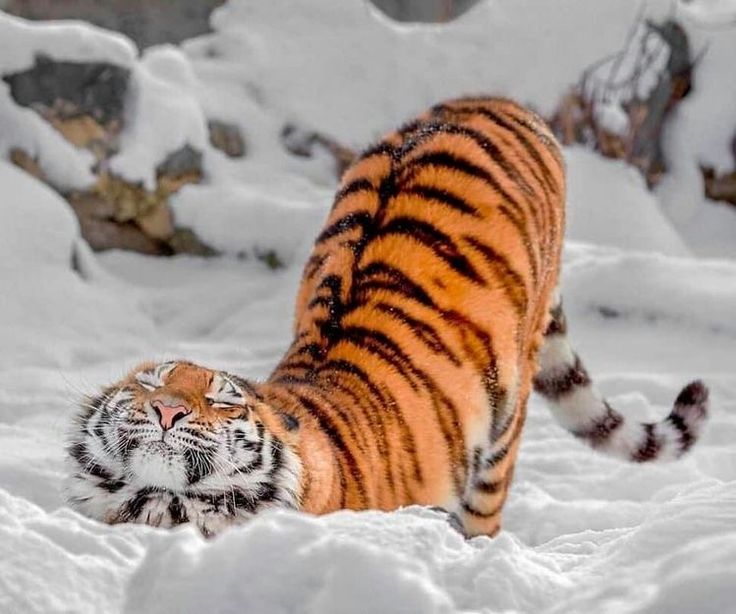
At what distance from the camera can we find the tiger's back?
7.36 feet

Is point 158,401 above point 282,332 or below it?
above

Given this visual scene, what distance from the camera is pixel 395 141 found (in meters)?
2.74

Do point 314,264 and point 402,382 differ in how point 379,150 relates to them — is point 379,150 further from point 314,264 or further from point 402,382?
point 402,382

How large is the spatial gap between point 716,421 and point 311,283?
4.75 ft

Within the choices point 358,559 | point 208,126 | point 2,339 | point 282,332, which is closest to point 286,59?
point 208,126

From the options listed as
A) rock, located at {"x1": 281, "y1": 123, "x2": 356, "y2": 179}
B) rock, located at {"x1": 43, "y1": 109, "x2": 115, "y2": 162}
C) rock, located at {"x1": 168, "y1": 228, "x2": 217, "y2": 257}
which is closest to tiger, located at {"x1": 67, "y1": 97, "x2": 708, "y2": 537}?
rock, located at {"x1": 168, "y1": 228, "x2": 217, "y2": 257}

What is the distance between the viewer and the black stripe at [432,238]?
2.49m

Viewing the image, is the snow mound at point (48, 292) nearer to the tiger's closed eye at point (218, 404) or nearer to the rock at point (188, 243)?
the rock at point (188, 243)

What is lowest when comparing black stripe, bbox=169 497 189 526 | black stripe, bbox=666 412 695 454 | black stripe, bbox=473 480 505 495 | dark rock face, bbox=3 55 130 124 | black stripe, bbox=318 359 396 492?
dark rock face, bbox=3 55 130 124

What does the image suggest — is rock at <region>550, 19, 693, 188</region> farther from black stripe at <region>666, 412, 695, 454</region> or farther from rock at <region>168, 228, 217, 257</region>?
black stripe at <region>666, 412, 695, 454</region>

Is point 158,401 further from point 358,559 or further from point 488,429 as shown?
point 488,429

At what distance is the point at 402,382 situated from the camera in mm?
2332

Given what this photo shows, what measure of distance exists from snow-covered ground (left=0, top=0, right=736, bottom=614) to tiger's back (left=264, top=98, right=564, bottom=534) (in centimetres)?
30

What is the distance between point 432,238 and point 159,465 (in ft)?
3.00
